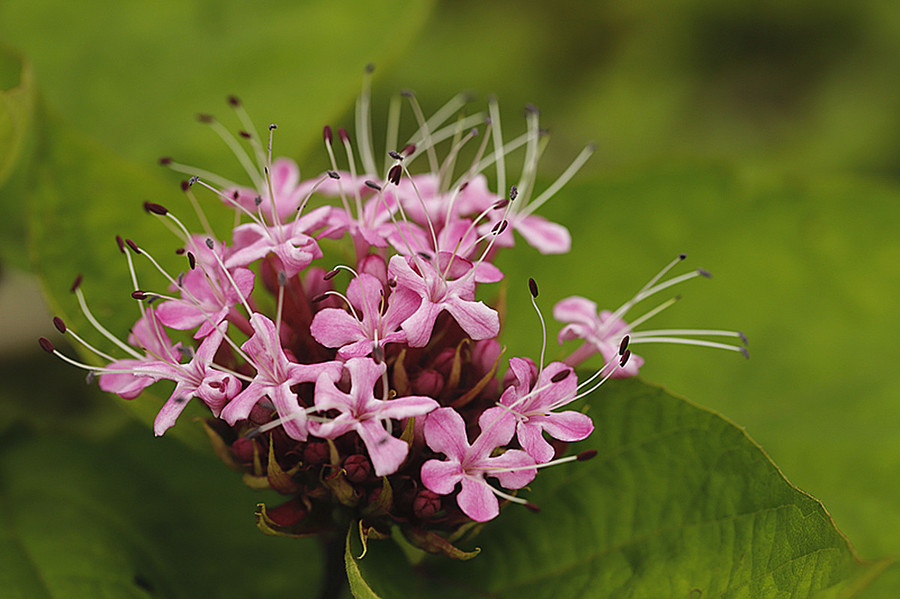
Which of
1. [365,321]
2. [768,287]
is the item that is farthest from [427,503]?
[768,287]

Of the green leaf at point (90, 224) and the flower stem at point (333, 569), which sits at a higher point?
the green leaf at point (90, 224)

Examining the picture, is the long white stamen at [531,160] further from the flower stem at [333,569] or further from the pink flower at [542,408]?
the flower stem at [333,569]

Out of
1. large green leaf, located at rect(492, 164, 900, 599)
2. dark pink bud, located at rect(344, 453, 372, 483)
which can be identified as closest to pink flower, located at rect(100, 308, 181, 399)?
dark pink bud, located at rect(344, 453, 372, 483)

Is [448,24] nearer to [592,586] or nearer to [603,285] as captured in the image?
[603,285]

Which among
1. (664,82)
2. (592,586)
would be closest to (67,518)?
(592,586)

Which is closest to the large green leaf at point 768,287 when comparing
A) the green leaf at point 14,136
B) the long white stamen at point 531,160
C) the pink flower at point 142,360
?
the long white stamen at point 531,160
